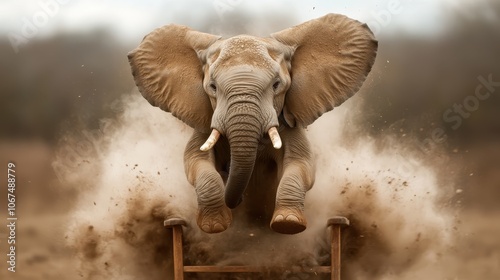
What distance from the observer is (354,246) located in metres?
6.07

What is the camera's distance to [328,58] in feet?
17.7

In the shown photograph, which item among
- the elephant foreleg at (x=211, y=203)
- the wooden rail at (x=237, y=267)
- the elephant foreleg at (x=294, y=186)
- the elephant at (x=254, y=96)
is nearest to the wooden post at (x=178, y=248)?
the wooden rail at (x=237, y=267)

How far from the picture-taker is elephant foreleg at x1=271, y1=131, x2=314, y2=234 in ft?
15.8

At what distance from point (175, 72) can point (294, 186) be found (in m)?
0.89

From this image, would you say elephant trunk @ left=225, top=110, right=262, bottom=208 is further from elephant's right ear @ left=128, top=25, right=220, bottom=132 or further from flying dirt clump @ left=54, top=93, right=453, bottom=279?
flying dirt clump @ left=54, top=93, right=453, bottom=279

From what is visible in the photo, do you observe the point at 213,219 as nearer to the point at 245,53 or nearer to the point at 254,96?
the point at 254,96

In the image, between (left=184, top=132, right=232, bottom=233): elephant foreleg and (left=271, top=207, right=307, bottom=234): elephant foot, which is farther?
(left=184, top=132, right=232, bottom=233): elephant foreleg

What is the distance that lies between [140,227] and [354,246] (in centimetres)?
120

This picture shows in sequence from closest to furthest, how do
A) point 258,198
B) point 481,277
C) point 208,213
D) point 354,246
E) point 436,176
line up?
point 208,213 < point 258,198 < point 354,246 < point 436,176 < point 481,277

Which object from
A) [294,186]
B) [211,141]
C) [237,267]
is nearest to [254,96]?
[211,141]

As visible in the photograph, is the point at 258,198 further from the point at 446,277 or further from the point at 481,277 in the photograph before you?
the point at 481,277

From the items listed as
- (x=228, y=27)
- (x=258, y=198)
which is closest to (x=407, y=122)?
(x=228, y=27)

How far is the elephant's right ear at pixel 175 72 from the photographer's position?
5.28 metres

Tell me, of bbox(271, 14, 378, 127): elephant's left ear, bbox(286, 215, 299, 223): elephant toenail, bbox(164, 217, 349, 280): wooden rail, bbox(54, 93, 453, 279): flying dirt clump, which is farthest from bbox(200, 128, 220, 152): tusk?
bbox(54, 93, 453, 279): flying dirt clump
